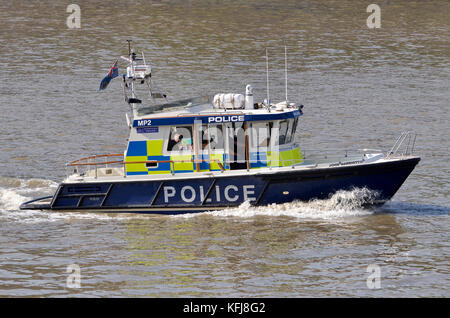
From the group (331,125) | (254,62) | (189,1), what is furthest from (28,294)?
(189,1)

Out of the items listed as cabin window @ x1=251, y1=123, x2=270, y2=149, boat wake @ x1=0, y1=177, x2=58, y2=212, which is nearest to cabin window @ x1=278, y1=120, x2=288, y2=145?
cabin window @ x1=251, y1=123, x2=270, y2=149

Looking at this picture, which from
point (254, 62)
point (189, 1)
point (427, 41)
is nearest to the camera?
point (254, 62)

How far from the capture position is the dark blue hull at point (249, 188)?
80.4 ft

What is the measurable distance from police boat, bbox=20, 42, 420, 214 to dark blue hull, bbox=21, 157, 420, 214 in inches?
1.1

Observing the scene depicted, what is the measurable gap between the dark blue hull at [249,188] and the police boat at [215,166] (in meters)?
0.03

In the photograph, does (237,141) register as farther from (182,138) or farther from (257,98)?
(257,98)

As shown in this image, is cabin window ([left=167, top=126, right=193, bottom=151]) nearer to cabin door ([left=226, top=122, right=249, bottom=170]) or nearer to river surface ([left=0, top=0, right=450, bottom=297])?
cabin door ([left=226, top=122, right=249, bottom=170])

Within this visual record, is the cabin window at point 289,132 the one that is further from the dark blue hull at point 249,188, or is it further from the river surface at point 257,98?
the river surface at point 257,98

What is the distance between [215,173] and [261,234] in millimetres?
2466

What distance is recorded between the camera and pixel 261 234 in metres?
23.4

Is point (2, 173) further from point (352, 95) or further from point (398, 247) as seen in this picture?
point (352, 95)

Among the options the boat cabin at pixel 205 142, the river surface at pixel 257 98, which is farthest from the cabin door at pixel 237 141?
the river surface at pixel 257 98

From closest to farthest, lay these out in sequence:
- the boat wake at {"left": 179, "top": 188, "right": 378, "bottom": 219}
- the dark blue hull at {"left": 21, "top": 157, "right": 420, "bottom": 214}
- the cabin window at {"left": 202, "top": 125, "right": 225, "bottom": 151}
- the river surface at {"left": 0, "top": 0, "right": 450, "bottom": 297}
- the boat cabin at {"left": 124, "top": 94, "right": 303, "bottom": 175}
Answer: the river surface at {"left": 0, "top": 0, "right": 450, "bottom": 297}
the dark blue hull at {"left": 21, "top": 157, "right": 420, "bottom": 214}
the boat wake at {"left": 179, "top": 188, "right": 378, "bottom": 219}
the boat cabin at {"left": 124, "top": 94, "right": 303, "bottom": 175}
the cabin window at {"left": 202, "top": 125, "right": 225, "bottom": 151}

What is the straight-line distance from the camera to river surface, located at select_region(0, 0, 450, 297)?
20.6 m
